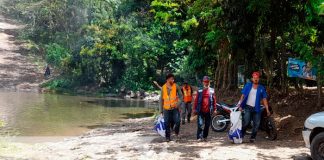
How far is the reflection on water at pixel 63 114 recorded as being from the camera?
55.4ft

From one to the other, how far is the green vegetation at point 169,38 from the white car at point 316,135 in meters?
1.86

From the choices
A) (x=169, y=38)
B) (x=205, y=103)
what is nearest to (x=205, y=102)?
(x=205, y=103)

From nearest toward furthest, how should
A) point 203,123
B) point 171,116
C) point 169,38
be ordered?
1. point 171,116
2. point 203,123
3. point 169,38

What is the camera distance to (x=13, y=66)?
42.5 meters

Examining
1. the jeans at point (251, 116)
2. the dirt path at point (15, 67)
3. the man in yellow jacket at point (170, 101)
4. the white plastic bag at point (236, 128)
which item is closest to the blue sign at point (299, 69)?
the jeans at point (251, 116)

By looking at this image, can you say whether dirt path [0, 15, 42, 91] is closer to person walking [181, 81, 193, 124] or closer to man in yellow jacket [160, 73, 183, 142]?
person walking [181, 81, 193, 124]

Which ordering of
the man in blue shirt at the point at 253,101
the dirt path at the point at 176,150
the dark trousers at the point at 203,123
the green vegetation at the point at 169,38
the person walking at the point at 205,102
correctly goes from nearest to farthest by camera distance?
the dirt path at the point at 176,150 → the man in blue shirt at the point at 253,101 → the person walking at the point at 205,102 → the dark trousers at the point at 203,123 → the green vegetation at the point at 169,38

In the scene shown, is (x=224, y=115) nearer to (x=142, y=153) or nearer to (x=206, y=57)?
(x=142, y=153)

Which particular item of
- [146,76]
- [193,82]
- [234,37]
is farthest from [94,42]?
[234,37]

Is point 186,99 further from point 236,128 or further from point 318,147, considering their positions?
point 318,147

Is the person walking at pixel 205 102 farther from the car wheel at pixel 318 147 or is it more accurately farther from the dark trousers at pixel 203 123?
the car wheel at pixel 318 147

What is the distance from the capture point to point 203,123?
1029 centimetres

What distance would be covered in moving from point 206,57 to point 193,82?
8.22 m

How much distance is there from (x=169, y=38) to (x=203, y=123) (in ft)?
79.9
